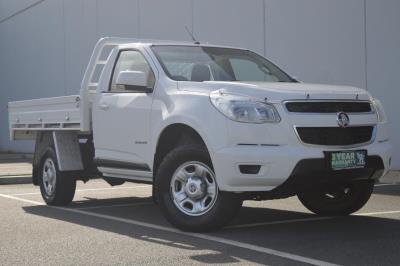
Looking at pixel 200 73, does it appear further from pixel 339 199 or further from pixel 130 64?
pixel 339 199

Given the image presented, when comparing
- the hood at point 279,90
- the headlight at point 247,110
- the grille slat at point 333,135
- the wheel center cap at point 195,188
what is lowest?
the wheel center cap at point 195,188

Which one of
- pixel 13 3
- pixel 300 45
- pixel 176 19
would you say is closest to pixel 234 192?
pixel 300 45

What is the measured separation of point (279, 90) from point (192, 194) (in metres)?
1.30

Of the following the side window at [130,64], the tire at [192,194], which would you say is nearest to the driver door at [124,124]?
the side window at [130,64]

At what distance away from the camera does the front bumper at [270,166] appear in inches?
240

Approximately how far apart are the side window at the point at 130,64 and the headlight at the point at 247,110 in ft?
5.07

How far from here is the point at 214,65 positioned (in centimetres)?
777

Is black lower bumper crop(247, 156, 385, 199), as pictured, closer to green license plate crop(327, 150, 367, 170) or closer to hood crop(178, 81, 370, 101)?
green license plate crop(327, 150, 367, 170)

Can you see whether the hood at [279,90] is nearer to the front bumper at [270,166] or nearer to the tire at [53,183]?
the front bumper at [270,166]

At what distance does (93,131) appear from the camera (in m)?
8.26

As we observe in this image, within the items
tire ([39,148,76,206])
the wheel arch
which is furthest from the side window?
tire ([39,148,76,206])

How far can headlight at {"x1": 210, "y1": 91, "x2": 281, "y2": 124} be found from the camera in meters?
6.22

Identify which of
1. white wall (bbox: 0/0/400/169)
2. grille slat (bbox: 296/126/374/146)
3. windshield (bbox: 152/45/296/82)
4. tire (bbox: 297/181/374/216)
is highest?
white wall (bbox: 0/0/400/169)

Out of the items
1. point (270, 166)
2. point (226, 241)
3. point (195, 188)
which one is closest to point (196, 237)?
point (226, 241)
